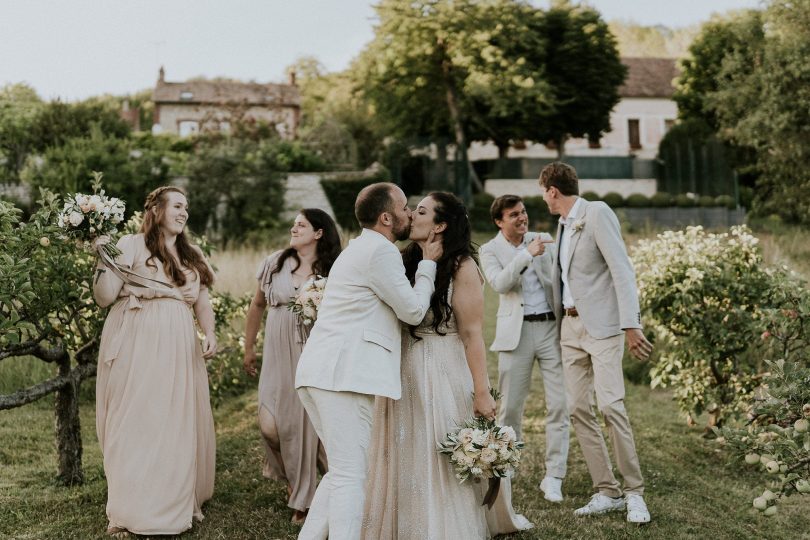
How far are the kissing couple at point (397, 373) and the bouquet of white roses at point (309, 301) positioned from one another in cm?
67

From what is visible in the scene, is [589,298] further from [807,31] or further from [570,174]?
[807,31]

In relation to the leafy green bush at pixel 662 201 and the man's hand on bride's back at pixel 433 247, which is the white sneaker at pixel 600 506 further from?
the leafy green bush at pixel 662 201

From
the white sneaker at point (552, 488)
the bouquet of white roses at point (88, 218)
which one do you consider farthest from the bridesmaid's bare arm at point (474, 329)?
the bouquet of white roses at point (88, 218)

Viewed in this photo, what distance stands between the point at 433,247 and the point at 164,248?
2003 mm

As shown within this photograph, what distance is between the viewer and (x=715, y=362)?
7613 millimetres

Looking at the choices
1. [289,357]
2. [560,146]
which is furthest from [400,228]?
[560,146]

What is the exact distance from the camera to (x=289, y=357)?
585 centimetres

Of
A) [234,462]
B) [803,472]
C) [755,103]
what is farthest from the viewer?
[755,103]

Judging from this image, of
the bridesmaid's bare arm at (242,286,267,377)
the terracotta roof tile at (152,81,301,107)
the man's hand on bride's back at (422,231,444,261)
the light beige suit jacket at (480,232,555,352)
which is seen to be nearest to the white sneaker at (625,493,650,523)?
the light beige suit jacket at (480,232,555,352)

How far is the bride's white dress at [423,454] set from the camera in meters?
4.50

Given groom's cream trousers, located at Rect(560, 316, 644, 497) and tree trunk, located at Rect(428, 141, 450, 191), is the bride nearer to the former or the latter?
groom's cream trousers, located at Rect(560, 316, 644, 497)

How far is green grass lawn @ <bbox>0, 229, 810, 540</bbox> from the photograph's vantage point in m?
5.41

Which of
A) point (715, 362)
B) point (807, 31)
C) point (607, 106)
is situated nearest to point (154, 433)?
point (715, 362)

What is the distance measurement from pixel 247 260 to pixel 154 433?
378 inches
